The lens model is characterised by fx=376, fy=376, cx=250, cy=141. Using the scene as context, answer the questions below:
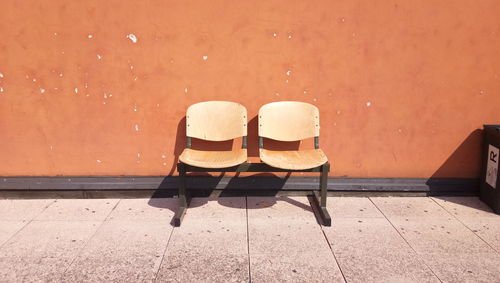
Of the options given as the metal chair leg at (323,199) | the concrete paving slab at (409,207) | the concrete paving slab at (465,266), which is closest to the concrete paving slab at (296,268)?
the metal chair leg at (323,199)

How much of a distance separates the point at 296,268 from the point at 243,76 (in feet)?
5.81

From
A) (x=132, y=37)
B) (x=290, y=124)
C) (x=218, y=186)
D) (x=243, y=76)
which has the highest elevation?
(x=132, y=37)

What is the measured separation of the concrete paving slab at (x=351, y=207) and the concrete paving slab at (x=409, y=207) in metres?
0.09

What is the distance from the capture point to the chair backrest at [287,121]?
Answer: 344cm

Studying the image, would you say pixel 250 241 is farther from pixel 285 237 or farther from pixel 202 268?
pixel 202 268

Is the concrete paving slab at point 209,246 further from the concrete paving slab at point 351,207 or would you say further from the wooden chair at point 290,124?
the concrete paving slab at point 351,207

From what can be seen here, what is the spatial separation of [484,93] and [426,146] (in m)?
0.70

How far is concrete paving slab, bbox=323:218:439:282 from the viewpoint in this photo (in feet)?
8.04

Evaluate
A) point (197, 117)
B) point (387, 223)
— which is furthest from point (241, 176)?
point (387, 223)

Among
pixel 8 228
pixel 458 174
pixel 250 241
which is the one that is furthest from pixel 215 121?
pixel 458 174

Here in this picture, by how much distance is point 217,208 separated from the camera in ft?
11.4

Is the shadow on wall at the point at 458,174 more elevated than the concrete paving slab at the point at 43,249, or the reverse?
the shadow on wall at the point at 458,174

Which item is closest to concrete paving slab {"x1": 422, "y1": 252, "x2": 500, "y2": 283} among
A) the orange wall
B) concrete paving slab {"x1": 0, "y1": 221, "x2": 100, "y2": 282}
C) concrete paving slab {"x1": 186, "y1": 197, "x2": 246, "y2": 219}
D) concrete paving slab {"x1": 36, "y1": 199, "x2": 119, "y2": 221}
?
the orange wall

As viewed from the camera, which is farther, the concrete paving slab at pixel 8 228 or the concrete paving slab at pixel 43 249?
the concrete paving slab at pixel 8 228
